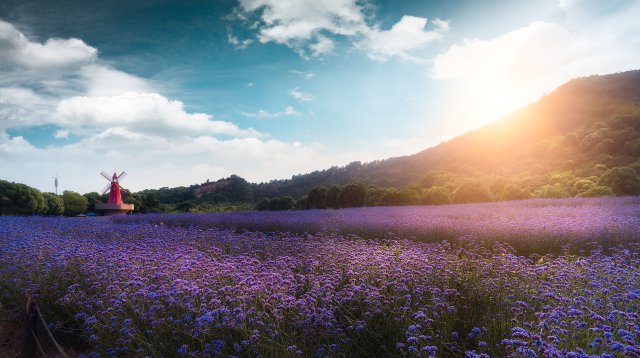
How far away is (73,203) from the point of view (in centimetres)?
3631

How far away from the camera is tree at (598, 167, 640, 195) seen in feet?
63.0

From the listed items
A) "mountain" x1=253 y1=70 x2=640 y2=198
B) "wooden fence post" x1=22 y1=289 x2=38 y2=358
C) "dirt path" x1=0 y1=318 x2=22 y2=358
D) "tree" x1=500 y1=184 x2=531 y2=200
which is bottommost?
"dirt path" x1=0 y1=318 x2=22 y2=358

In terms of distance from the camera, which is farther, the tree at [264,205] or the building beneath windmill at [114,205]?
the tree at [264,205]

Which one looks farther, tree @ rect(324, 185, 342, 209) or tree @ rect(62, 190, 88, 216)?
tree @ rect(62, 190, 88, 216)

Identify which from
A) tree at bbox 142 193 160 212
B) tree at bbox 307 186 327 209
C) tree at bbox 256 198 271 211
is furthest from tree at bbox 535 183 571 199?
tree at bbox 142 193 160 212

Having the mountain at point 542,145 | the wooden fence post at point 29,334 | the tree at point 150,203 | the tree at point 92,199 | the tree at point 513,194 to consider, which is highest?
the mountain at point 542,145

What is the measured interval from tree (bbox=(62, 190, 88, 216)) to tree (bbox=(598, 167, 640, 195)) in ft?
125

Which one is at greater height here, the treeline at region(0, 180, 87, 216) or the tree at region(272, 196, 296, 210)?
the treeline at region(0, 180, 87, 216)

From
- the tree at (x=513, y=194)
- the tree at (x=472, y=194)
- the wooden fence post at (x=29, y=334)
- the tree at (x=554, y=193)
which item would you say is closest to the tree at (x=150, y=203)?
the tree at (x=472, y=194)

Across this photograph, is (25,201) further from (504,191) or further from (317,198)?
(504,191)

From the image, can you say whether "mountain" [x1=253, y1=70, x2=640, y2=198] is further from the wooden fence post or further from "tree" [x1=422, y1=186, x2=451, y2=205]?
the wooden fence post

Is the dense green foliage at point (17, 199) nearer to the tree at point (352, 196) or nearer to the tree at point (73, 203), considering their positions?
the tree at point (73, 203)

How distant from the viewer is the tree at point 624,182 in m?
19.2

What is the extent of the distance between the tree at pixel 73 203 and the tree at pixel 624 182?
38.1m
